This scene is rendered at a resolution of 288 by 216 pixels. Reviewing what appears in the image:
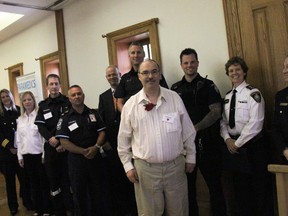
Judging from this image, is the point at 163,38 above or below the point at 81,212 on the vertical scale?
above

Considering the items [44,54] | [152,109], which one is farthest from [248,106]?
[44,54]

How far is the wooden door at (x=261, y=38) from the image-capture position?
244cm

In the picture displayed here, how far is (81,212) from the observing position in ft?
8.97

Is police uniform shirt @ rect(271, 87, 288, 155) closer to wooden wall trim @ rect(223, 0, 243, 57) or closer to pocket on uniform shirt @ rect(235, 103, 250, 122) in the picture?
pocket on uniform shirt @ rect(235, 103, 250, 122)

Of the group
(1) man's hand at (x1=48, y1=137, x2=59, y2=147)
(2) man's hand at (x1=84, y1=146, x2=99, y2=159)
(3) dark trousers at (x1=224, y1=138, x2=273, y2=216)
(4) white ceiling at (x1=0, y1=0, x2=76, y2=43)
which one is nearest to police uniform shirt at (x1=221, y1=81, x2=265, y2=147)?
(3) dark trousers at (x1=224, y1=138, x2=273, y2=216)

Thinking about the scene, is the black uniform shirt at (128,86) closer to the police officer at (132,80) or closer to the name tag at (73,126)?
the police officer at (132,80)

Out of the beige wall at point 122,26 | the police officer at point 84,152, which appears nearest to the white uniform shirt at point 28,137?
the police officer at point 84,152

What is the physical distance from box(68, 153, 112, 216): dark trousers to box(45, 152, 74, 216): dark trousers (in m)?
0.43

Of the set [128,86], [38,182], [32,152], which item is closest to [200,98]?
[128,86]

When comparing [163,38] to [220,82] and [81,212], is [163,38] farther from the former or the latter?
[81,212]

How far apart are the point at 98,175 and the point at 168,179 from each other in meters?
1.04

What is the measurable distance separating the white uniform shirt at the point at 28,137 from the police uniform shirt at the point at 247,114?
6.83 ft

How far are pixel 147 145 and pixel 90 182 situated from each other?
44.2 inches

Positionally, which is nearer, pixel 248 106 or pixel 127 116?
pixel 127 116
